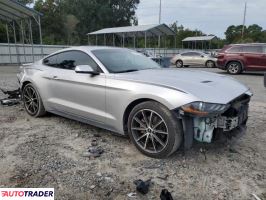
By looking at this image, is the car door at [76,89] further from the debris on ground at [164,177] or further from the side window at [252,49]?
the side window at [252,49]

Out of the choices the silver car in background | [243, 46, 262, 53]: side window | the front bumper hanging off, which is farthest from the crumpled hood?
the silver car in background

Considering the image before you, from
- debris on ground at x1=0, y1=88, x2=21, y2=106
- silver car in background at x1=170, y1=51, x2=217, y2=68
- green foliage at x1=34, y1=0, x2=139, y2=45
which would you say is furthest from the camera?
green foliage at x1=34, y1=0, x2=139, y2=45

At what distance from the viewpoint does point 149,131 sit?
3986 millimetres

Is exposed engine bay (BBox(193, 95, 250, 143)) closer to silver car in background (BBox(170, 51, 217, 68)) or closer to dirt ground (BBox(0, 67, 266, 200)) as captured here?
dirt ground (BBox(0, 67, 266, 200))

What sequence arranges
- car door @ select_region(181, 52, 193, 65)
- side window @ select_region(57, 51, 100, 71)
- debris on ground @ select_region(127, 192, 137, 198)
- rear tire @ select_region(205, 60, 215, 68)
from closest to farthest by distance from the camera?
debris on ground @ select_region(127, 192, 137, 198) → side window @ select_region(57, 51, 100, 71) → rear tire @ select_region(205, 60, 215, 68) → car door @ select_region(181, 52, 193, 65)

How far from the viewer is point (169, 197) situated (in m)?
3.00

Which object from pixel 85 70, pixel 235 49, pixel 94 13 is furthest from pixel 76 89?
pixel 94 13

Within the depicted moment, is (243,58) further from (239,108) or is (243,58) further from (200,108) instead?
(200,108)

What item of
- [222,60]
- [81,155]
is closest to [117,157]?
[81,155]

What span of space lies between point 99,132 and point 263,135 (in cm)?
279

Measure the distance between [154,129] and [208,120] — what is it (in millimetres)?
717

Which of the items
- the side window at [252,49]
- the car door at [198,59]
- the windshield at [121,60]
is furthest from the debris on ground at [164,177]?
the car door at [198,59]

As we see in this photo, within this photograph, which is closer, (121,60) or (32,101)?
(121,60)

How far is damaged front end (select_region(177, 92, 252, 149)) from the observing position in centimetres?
353
